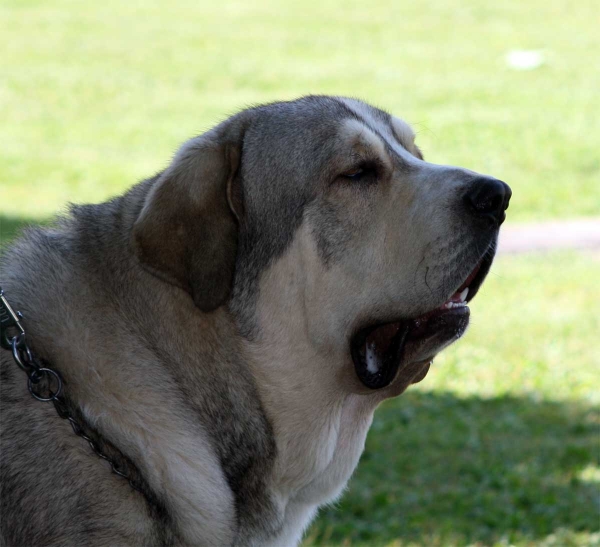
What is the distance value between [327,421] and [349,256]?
701 millimetres

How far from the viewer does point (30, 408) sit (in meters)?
3.41

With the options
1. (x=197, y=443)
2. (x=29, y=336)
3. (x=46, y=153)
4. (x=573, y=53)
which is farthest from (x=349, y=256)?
(x=573, y=53)

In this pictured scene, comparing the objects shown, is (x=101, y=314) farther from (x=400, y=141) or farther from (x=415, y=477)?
→ (x=415, y=477)

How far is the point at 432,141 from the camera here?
19094 millimetres

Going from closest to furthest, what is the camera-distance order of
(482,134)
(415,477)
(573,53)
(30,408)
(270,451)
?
(30,408), (270,451), (415,477), (482,134), (573,53)

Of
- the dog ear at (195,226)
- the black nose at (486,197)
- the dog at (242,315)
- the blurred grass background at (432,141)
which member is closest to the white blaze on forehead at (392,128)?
the dog at (242,315)

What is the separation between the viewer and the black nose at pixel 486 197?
3674mm

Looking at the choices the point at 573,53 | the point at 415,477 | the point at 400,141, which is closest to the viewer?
the point at 400,141

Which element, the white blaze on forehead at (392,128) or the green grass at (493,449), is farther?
the green grass at (493,449)

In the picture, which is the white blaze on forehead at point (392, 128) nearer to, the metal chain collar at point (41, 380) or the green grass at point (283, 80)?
the metal chain collar at point (41, 380)

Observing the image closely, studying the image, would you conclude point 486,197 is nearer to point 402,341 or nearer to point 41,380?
point 402,341

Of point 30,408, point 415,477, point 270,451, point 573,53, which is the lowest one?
point 573,53

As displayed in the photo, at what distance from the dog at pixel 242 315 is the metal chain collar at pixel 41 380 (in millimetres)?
33

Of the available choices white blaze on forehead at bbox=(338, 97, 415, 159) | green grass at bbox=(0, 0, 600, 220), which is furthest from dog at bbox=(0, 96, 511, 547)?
green grass at bbox=(0, 0, 600, 220)
